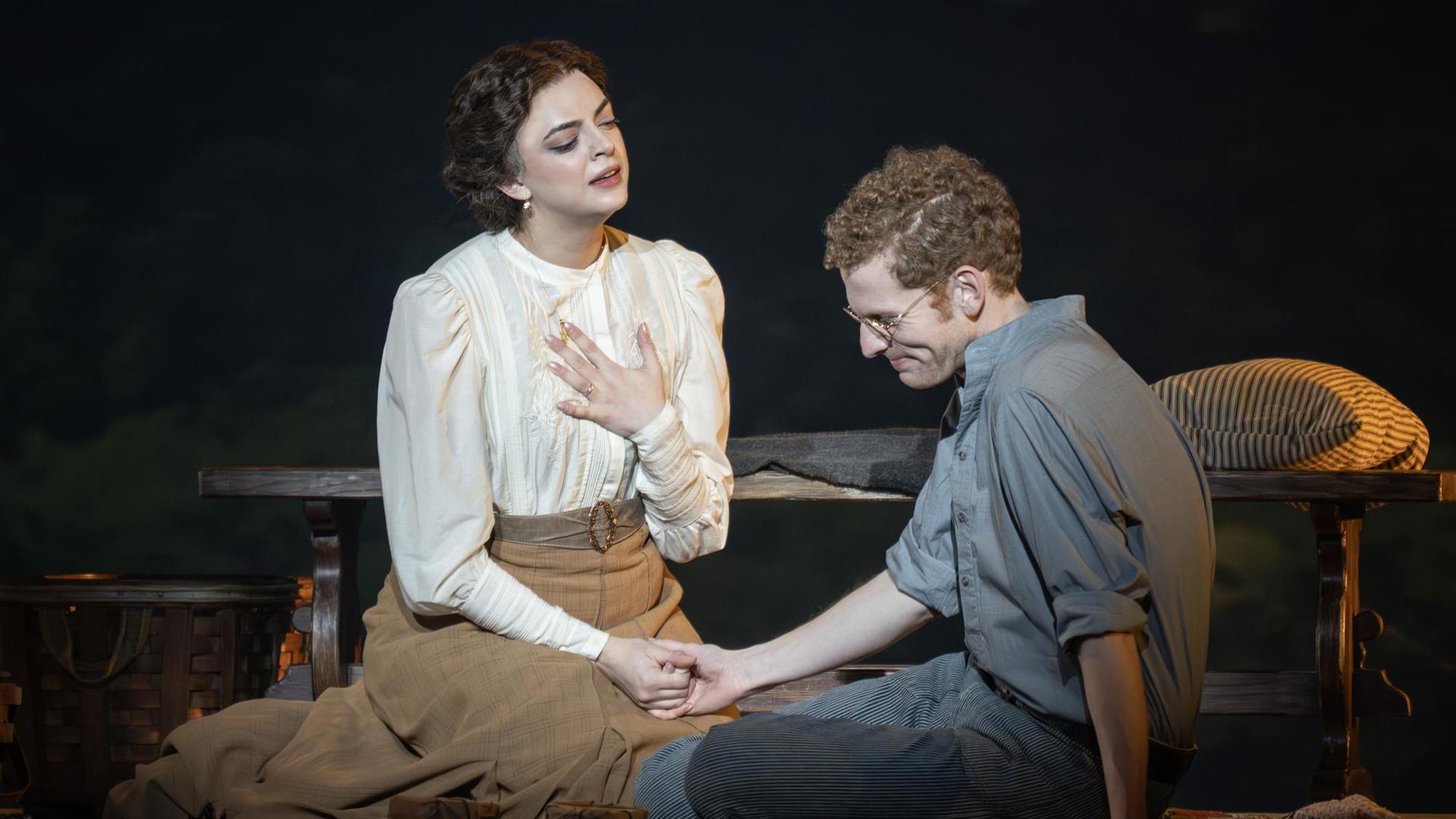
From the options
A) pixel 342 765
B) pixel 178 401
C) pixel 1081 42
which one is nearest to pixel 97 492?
pixel 178 401

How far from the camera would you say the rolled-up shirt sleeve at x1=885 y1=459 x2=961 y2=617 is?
2.31 m

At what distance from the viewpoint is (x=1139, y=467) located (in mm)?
1888

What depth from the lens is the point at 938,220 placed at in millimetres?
2109

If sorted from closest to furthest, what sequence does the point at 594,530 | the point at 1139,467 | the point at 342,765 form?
the point at 1139,467 < the point at 342,765 < the point at 594,530

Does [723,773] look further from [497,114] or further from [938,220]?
[497,114]

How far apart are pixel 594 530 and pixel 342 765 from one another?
64 cm

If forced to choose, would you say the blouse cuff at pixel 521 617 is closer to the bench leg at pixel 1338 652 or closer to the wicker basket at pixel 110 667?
the wicker basket at pixel 110 667

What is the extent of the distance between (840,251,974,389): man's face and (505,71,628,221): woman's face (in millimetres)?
692

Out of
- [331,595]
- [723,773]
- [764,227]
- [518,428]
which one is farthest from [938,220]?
[764,227]

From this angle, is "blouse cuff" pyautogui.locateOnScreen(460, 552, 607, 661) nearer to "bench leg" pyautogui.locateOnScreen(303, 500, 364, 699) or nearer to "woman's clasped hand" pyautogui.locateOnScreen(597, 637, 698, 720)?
"woman's clasped hand" pyautogui.locateOnScreen(597, 637, 698, 720)

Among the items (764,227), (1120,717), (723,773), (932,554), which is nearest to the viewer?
(1120,717)

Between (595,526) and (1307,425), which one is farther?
(1307,425)

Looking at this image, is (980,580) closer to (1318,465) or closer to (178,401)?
(1318,465)

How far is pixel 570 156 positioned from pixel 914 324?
891mm
